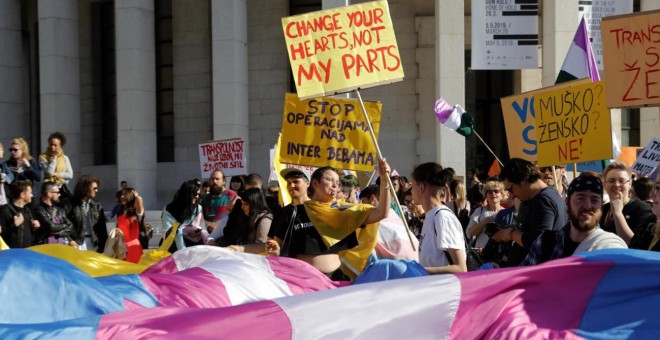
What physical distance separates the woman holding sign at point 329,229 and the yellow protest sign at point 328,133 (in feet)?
7.22

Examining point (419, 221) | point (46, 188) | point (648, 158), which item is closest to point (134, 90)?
point (46, 188)

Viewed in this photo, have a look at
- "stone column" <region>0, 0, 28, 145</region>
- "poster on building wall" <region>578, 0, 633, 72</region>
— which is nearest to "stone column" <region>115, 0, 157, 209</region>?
"stone column" <region>0, 0, 28, 145</region>

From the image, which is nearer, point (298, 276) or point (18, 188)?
point (298, 276)

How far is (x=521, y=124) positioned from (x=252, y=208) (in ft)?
11.5

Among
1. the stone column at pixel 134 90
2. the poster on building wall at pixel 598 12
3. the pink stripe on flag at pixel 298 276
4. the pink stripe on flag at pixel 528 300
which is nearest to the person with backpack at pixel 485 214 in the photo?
the pink stripe on flag at pixel 298 276

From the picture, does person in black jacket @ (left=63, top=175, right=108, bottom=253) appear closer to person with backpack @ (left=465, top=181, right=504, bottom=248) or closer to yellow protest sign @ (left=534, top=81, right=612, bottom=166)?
person with backpack @ (left=465, top=181, right=504, bottom=248)

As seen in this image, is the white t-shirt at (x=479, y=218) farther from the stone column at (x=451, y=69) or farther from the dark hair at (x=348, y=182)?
the stone column at (x=451, y=69)

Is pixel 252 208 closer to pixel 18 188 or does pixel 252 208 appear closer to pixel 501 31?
pixel 18 188

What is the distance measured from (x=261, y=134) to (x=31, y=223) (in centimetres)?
1295

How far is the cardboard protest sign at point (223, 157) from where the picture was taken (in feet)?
52.5

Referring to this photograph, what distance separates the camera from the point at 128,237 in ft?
40.2

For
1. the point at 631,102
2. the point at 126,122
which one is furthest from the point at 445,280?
the point at 126,122

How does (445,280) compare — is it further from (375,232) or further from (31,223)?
(31,223)

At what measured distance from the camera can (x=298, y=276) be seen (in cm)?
596
